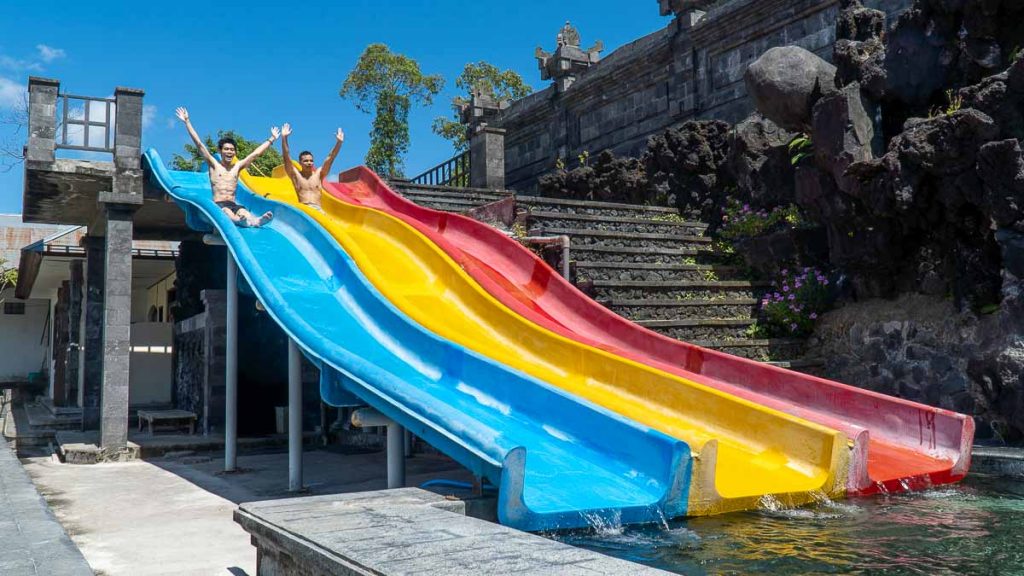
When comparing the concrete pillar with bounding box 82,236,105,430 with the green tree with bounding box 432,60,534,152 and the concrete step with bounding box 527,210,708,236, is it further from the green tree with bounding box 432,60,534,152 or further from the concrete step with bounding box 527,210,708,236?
the green tree with bounding box 432,60,534,152

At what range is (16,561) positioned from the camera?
12.0ft

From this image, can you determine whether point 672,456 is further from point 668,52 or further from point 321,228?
point 668,52

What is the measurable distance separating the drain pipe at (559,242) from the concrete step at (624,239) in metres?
0.53

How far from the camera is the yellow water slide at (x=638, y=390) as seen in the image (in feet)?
18.0

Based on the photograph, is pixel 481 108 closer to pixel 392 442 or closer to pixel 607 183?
pixel 607 183

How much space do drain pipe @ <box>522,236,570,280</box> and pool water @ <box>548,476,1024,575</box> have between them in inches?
200

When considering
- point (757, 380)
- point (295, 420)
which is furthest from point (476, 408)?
point (757, 380)

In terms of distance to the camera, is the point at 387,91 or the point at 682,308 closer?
the point at 682,308

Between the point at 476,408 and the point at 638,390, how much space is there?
1.41m

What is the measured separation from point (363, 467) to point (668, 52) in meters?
11.2

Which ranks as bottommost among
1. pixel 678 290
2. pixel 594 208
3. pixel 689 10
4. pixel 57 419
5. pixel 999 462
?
pixel 57 419

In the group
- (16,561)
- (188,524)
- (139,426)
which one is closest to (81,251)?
(139,426)

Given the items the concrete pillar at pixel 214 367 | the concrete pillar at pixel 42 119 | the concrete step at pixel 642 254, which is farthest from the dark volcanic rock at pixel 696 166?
the concrete pillar at pixel 42 119

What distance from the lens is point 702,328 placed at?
32.9ft
